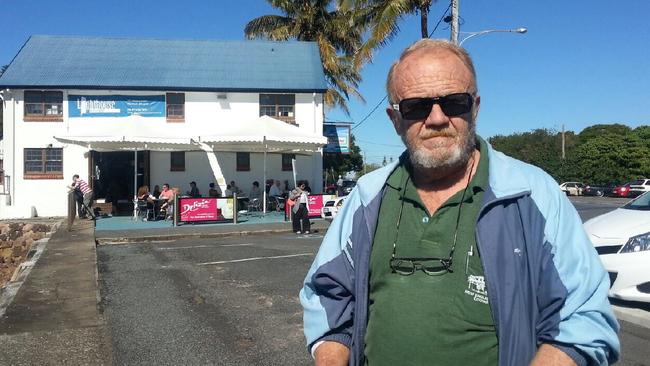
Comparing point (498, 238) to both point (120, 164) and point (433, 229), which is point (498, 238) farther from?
point (120, 164)

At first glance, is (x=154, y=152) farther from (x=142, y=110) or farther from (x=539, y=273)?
(x=539, y=273)

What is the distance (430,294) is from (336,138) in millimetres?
26456

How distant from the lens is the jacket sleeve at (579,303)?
5.85 feet

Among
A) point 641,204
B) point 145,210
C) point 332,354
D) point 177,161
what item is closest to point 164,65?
point 177,161

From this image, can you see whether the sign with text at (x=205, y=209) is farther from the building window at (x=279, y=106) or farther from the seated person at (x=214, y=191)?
the building window at (x=279, y=106)

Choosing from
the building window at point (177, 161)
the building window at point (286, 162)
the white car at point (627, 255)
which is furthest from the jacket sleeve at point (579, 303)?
the building window at point (286, 162)

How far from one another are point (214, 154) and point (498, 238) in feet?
75.9

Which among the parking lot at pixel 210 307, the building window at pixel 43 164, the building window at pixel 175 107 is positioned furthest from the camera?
the building window at pixel 175 107

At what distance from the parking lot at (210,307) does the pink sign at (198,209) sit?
5.51m

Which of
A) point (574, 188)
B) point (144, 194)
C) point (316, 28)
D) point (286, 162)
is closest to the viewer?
point (144, 194)

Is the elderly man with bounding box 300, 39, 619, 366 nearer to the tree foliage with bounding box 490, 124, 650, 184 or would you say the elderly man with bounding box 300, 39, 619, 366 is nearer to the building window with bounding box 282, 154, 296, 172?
the building window with bounding box 282, 154, 296, 172

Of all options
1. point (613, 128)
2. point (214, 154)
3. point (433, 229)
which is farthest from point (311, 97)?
point (613, 128)

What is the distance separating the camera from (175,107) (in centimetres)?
2417

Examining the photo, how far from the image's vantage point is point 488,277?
185 cm
